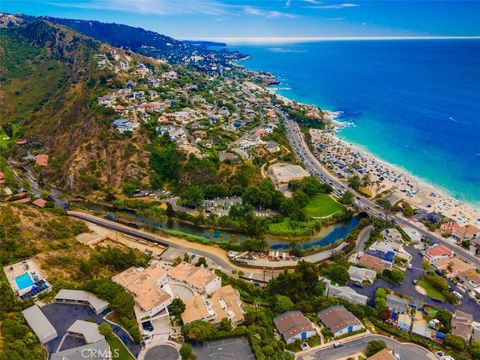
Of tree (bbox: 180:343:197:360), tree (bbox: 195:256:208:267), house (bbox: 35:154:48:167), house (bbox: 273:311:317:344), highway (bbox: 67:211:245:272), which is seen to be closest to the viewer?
tree (bbox: 180:343:197:360)

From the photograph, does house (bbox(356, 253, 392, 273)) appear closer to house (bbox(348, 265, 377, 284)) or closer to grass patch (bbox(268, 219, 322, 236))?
house (bbox(348, 265, 377, 284))

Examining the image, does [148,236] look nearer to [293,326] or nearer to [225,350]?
[225,350]

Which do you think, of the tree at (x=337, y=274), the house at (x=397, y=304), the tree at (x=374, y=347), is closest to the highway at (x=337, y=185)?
the house at (x=397, y=304)

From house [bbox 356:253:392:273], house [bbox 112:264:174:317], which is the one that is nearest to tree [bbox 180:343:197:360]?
house [bbox 112:264:174:317]

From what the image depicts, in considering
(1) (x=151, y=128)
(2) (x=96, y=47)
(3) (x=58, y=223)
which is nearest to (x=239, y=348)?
(3) (x=58, y=223)

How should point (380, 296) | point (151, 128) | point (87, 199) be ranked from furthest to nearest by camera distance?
point (151, 128) < point (87, 199) < point (380, 296)

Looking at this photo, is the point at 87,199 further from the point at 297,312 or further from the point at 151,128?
the point at 297,312

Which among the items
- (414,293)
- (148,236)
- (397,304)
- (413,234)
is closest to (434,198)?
(413,234)

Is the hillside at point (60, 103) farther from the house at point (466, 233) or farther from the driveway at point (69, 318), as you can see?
the house at point (466, 233)
